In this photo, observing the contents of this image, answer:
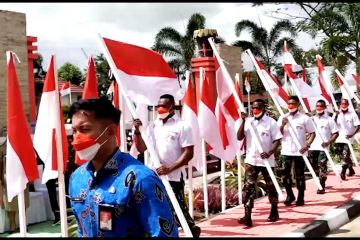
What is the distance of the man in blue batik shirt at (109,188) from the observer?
237 cm

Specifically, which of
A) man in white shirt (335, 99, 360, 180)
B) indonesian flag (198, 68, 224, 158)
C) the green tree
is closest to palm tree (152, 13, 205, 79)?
the green tree

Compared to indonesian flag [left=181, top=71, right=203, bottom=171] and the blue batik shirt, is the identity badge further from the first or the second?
indonesian flag [left=181, top=71, right=203, bottom=171]

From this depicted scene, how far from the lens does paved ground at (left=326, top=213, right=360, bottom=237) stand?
6748mm

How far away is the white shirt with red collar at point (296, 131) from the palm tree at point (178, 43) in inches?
1096

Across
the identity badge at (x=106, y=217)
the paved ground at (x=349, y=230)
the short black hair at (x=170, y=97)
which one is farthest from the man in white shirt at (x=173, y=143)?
the identity badge at (x=106, y=217)

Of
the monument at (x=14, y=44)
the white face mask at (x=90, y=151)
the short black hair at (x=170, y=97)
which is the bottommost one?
the white face mask at (x=90, y=151)

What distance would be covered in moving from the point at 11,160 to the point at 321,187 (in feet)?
19.8

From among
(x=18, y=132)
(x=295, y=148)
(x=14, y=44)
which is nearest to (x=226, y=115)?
(x=295, y=148)

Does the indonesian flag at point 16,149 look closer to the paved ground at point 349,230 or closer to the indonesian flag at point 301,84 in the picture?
the paved ground at point 349,230

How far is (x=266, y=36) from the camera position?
1421 inches

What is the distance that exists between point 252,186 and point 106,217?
4.92m

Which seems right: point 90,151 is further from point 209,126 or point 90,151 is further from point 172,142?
point 209,126

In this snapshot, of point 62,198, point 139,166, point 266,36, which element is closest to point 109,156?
point 139,166

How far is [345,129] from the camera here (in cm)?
1169
